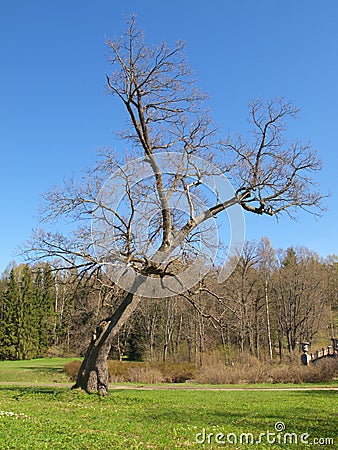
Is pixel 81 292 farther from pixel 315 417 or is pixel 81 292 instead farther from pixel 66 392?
pixel 315 417

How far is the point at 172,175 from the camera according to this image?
1661cm

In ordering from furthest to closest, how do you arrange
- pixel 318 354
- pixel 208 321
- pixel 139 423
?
pixel 318 354
pixel 208 321
pixel 139 423

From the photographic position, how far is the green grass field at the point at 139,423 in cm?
820

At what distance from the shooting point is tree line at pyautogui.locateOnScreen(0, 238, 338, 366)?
41812mm

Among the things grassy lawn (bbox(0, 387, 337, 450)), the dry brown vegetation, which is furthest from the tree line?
grassy lawn (bbox(0, 387, 337, 450))

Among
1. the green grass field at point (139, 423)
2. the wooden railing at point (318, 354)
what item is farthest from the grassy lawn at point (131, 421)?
the wooden railing at point (318, 354)

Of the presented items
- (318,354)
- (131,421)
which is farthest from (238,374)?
(131,421)

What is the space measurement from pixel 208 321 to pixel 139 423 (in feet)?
77.1

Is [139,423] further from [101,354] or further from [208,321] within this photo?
[208,321]

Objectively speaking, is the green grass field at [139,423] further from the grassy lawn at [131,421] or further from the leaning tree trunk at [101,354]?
the leaning tree trunk at [101,354]

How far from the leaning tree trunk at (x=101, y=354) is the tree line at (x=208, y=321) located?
684 inches

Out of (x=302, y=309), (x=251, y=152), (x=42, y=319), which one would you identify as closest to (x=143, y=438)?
(x=251, y=152)

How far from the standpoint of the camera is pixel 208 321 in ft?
111

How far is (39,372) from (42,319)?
2607cm
